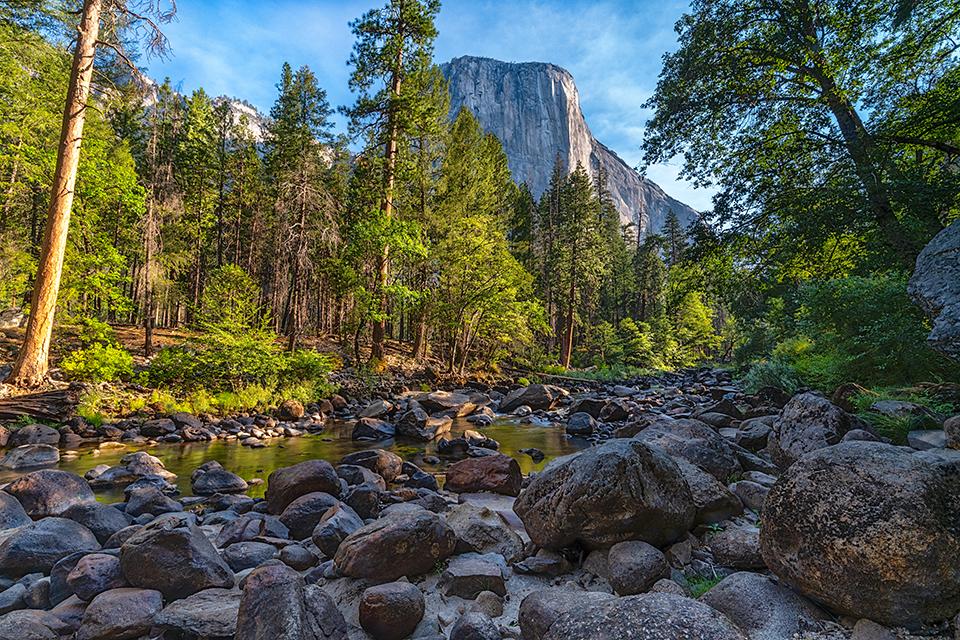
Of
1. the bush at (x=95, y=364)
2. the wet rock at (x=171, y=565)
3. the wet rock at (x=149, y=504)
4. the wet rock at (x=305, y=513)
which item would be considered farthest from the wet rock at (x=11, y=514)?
the bush at (x=95, y=364)

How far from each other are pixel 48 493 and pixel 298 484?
9.30 ft

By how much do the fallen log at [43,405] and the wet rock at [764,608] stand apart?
12865 millimetres

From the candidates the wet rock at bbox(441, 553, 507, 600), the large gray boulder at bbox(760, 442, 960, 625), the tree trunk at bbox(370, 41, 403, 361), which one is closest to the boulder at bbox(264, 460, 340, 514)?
the wet rock at bbox(441, 553, 507, 600)

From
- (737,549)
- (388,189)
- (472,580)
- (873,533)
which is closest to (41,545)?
(472,580)

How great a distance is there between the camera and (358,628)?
121 inches

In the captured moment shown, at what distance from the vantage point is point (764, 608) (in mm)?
2793

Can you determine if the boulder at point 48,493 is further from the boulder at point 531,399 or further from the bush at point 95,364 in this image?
the boulder at point 531,399

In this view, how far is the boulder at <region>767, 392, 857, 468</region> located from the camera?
5270 millimetres

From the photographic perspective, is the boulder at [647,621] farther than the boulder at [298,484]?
No

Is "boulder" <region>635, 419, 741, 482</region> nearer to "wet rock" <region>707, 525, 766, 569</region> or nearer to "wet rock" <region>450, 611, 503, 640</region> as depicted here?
"wet rock" <region>707, 525, 766, 569</region>

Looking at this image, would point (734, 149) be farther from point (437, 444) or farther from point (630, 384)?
point (630, 384)

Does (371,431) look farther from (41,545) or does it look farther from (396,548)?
(396,548)

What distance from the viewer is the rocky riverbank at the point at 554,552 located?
250cm

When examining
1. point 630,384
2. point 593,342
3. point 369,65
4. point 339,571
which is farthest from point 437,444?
point 593,342
